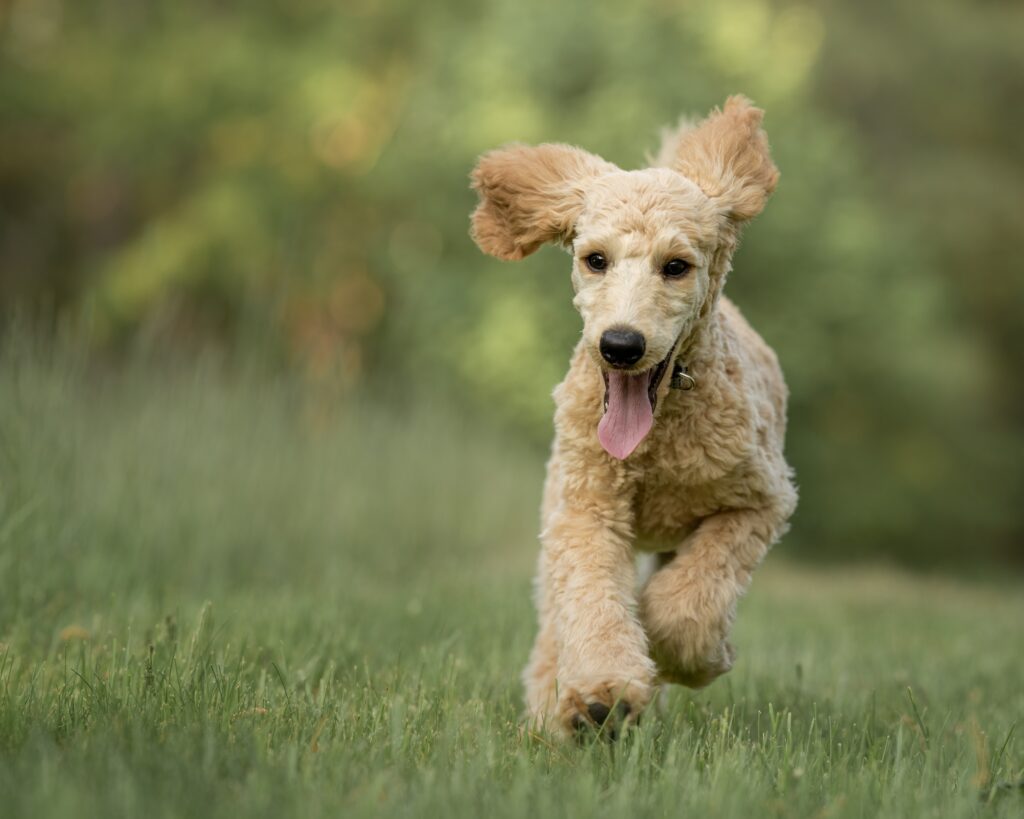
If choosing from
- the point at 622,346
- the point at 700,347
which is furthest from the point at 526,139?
the point at 622,346

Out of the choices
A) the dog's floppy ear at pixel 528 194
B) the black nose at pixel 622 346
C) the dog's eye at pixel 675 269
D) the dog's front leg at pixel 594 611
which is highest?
the dog's floppy ear at pixel 528 194

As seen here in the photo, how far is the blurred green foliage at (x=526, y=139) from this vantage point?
52.2ft

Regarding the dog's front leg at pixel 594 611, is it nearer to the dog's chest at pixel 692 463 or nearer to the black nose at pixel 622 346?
the dog's chest at pixel 692 463

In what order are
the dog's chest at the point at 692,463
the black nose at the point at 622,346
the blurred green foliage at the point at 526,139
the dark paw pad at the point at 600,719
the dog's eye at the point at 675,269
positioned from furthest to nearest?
the blurred green foliage at the point at 526,139 < the dog's chest at the point at 692,463 < the dog's eye at the point at 675,269 < the black nose at the point at 622,346 < the dark paw pad at the point at 600,719

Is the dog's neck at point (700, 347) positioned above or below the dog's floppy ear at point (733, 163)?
below

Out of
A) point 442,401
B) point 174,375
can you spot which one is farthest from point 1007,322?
point 174,375

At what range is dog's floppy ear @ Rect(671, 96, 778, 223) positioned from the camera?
4152 millimetres

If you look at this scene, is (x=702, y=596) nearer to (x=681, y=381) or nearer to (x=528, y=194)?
(x=681, y=381)

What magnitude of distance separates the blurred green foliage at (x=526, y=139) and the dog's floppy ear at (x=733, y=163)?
797 centimetres

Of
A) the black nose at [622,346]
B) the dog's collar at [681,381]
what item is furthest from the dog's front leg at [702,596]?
the black nose at [622,346]

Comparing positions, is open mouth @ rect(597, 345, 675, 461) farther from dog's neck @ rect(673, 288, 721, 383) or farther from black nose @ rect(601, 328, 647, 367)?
dog's neck @ rect(673, 288, 721, 383)

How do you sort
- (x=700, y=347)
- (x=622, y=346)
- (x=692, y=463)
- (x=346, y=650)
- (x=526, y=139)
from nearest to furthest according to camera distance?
(x=622, y=346) < (x=692, y=463) < (x=700, y=347) < (x=346, y=650) < (x=526, y=139)

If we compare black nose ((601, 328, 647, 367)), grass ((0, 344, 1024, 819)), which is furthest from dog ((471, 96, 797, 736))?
grass ((0, 344, 1024, 819))

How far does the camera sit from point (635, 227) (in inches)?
153
